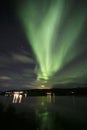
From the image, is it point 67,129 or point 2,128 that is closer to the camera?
point 2,128

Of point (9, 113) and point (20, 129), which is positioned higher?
point (9, 113)

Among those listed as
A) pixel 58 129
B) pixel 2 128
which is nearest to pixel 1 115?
pixel 2 128

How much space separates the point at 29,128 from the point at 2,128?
21.0 ft

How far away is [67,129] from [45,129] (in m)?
5.75

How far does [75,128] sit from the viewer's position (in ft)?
145

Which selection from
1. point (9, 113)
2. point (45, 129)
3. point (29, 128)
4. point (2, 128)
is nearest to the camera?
point (2, 128)

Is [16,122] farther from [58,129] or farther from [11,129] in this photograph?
[58,129]

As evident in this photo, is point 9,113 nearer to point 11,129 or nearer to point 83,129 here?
point 11,129

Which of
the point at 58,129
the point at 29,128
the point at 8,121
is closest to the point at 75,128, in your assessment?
the point at 58,129

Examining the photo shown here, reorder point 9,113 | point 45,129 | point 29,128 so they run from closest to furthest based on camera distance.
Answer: point 29,128, point 45,129, point 9,113

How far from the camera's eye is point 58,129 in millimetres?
41812

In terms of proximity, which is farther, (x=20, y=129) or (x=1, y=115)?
(x=1, y=115)

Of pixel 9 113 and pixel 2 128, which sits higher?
pixel 9 113

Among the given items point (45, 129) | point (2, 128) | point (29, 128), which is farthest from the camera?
point (45, 129)
